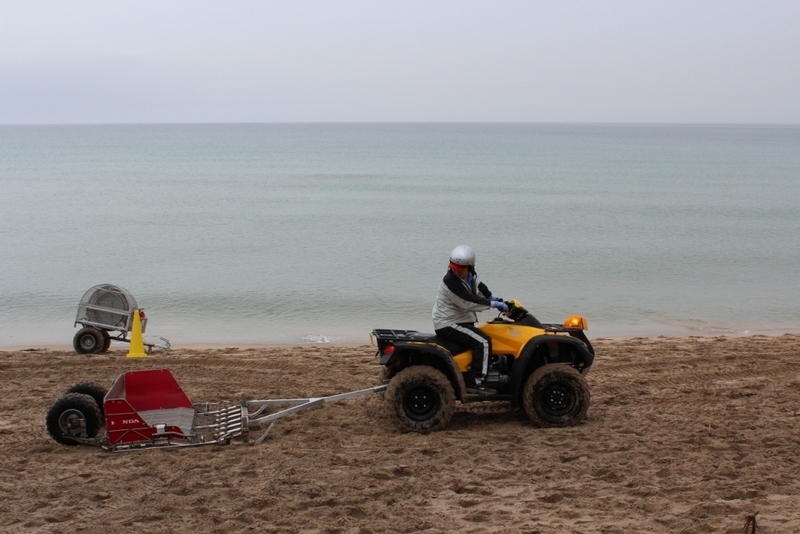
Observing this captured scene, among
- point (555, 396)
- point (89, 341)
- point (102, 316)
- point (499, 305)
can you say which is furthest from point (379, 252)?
point (499, 305)

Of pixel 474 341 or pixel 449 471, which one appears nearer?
pixel 449 471

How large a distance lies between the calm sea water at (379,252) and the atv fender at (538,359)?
7970 millimetres

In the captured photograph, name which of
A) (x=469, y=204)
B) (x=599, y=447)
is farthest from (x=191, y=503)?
(x=469, y=204)

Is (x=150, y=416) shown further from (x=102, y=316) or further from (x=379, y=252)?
(x=379, y=252)

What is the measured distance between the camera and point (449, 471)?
21.0 ft

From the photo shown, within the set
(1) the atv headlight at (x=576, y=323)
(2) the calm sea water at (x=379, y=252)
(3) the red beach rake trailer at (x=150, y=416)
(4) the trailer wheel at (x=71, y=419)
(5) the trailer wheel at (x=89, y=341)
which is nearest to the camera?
(3) the red beach rake trailer at (x=150, y=416)

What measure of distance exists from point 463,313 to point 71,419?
140 inches

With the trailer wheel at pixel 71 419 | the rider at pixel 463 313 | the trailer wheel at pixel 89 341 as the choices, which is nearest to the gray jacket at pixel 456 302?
the rider at pixel 463 313

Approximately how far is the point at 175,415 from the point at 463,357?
2.76 m

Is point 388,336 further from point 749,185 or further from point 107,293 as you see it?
point 749,185

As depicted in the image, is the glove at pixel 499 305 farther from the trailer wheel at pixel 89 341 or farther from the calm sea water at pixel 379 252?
the calm sea water at pixel 379 252

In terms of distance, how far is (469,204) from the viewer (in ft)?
141

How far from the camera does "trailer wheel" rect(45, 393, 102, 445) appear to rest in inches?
279

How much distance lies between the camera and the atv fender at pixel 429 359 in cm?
743
